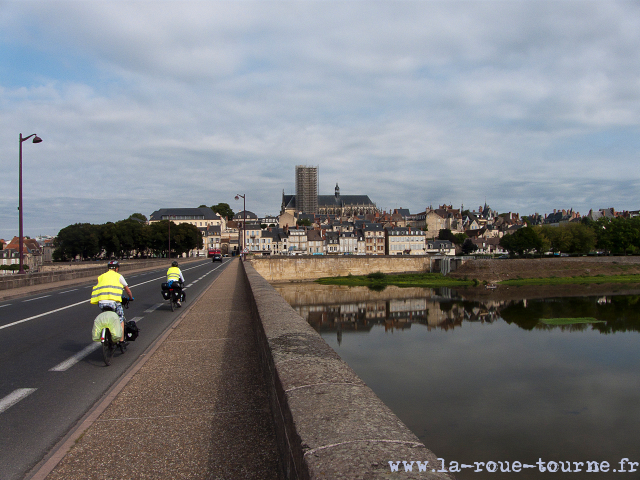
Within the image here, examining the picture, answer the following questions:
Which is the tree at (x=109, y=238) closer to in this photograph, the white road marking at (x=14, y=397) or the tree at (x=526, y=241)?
the tree at (x=526, y=241)

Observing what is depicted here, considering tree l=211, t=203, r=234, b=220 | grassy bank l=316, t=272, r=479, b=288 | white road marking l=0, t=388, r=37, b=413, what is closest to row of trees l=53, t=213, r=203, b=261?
grassy bank l=316, t=272, r=479, b=288

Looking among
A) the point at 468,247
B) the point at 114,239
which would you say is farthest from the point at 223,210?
the point at 114,239

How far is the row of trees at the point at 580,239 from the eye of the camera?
8281cm

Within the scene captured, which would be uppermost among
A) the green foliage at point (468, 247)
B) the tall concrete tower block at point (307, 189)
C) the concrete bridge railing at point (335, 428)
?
the tall concrete tower block at point (307, 189)

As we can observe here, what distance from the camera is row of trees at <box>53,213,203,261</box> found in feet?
244

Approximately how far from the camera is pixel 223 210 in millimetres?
171625

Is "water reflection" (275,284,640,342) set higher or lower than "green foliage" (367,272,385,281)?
lower

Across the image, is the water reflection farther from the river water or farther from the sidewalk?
the sidewalk

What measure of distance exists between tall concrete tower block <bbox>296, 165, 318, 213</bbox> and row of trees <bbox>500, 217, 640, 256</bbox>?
313 feet

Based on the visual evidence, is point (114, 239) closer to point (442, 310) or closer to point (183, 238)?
point (183, 238)

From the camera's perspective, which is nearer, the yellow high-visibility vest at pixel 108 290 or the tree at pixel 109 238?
the yellow high-visibility vest at pixel 108 290

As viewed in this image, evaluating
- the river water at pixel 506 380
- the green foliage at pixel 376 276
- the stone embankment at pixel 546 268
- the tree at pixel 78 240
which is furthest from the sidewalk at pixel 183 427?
the tree at pixel 78 240

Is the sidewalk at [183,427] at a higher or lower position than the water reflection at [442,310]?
higher

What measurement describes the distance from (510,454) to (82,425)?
417 inches
